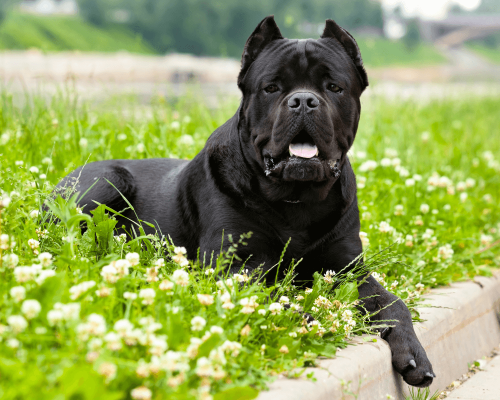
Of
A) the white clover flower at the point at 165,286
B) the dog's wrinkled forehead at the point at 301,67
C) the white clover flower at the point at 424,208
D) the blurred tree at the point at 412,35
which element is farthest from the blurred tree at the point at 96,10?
the white clover flower at the point at 165,286

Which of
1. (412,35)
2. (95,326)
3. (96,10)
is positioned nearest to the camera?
(95,326)

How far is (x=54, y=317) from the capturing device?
1.73 metres

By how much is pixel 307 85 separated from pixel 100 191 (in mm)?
1467

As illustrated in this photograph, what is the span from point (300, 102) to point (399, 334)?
1200 millimetres

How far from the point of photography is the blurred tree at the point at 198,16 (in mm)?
47719

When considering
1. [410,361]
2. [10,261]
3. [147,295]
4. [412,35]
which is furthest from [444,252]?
[412,35]

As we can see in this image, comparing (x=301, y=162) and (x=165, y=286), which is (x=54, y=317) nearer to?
(x=165, y=286)

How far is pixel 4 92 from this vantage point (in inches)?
221

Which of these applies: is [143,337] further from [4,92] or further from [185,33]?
[185,33]

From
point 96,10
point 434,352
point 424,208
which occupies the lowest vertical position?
point 434,352

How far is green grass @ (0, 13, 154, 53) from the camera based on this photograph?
133 feet

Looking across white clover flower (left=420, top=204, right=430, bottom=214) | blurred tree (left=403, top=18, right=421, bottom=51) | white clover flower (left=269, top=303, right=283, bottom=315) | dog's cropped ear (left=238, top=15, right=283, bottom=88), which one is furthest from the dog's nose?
blurred tree (left=403, top=18, right=421, bottom=51)

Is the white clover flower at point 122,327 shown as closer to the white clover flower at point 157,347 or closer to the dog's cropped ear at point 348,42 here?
the white clover flower at point 157,347

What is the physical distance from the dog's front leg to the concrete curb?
6 centimetres
